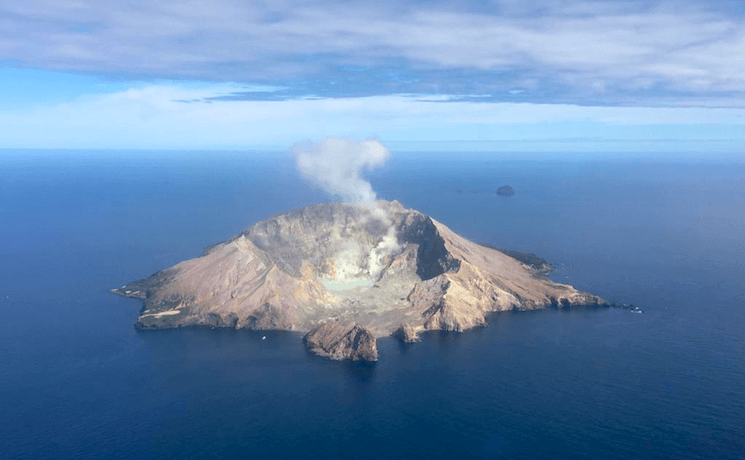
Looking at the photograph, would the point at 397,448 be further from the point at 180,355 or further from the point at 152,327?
the point at 152,327

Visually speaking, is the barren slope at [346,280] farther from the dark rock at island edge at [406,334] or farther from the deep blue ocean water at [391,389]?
the deep blue ocean water at [391,389]

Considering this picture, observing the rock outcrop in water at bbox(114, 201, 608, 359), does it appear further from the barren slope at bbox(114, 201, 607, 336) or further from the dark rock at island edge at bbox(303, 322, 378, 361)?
the dark rock at island edge at bbox(303, 322, 378, 361)

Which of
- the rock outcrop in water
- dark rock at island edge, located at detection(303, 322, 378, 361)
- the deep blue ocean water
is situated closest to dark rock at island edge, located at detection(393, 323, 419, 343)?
the rock outcrop in water

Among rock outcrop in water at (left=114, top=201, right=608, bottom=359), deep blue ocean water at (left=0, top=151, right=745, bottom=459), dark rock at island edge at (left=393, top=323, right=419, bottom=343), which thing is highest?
rock outcrop in water at (left=114, top=201, right=608, bottom=359)

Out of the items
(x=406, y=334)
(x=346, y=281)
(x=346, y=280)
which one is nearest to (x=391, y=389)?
(x=406, y=334)

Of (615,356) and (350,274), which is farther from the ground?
(350,274)

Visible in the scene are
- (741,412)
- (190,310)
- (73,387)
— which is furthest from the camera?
(190,310)

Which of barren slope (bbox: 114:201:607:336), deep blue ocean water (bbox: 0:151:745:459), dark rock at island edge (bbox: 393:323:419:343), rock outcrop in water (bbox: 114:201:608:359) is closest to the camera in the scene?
deep blue ocean water (bbox: 0:151:745:459)

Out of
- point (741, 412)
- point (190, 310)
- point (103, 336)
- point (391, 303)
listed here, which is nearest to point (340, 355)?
point (391, 303)
